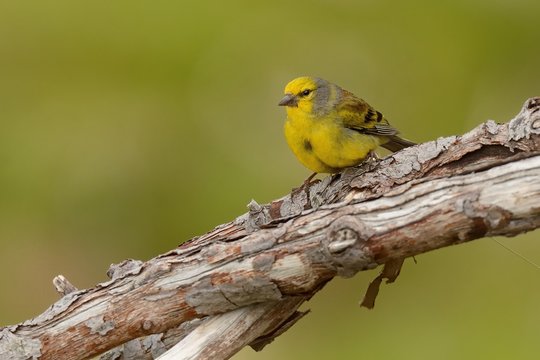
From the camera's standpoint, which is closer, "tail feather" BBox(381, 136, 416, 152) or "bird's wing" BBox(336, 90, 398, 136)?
"bird's wing" BBox(336, 90, 398, 136)

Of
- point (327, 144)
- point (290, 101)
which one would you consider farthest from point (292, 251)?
point (290, 101)

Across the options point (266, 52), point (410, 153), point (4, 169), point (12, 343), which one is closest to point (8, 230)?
point (4, 169)

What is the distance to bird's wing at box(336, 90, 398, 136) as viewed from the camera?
448 cm

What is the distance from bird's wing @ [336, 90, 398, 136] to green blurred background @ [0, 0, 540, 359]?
232 centimetres

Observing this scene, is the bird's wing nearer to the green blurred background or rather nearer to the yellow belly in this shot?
the yellow belly

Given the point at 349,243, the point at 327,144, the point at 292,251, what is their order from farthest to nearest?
the point at 327,144 → the point at 292,251 → the point at 349,243

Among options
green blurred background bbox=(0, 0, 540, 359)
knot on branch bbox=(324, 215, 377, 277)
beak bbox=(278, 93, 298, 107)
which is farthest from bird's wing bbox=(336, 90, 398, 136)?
green blurred background bbox=(0, 0, 540, 359)

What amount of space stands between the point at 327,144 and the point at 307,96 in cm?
42

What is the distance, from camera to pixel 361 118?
4516 mm

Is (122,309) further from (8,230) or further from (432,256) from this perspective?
(8,230)

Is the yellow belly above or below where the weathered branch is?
above

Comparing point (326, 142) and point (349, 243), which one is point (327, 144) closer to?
point (326, 142)

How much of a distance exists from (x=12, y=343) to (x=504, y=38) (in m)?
6.45

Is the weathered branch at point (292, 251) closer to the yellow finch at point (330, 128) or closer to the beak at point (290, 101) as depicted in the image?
the yellow finch at point (330, 128)
